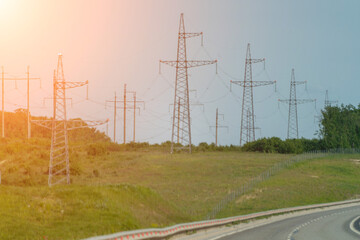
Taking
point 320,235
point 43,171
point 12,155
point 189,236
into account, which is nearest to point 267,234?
point 320,235

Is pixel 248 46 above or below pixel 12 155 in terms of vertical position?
above

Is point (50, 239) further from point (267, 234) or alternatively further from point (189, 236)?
point (267, 234)

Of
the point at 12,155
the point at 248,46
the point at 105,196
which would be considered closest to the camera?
the point at 105,196

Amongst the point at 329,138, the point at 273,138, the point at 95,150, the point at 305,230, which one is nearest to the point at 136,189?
the point at 305,230

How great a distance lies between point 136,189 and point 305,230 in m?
11.7

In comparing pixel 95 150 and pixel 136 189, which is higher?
pixel 95 150

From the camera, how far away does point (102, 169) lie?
71.8 metres

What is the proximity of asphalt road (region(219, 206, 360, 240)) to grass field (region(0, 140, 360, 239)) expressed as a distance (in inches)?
214

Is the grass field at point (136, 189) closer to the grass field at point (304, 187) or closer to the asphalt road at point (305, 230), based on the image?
the grass field at point (304, 187)

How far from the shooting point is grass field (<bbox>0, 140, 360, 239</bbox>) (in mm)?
24516

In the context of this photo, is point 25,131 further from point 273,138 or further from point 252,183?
point 252,183

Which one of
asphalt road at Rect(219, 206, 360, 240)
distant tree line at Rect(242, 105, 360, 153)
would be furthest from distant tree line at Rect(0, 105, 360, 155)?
asphalt road at Rect(219, 206, 360, 240)

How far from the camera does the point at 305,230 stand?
3469 centimetres

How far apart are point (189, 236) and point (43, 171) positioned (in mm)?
39480
